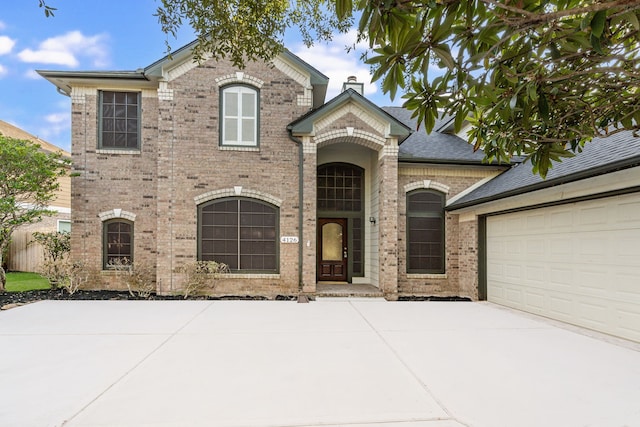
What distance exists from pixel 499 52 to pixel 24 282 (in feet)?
49.9

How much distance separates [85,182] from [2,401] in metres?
8.30

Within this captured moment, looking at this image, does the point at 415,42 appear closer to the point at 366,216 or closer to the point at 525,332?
the point at 525,332

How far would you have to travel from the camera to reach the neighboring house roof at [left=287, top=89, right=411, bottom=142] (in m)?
10.0

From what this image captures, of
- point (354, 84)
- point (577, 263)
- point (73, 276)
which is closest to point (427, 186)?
point (577, 263)

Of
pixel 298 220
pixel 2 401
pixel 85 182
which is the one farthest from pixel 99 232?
A: pixel 2 401

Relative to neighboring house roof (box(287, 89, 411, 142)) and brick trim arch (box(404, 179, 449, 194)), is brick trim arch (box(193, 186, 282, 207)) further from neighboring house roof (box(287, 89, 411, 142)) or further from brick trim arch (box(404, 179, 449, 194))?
brick trim arch (box(404, 179, 449, 194))

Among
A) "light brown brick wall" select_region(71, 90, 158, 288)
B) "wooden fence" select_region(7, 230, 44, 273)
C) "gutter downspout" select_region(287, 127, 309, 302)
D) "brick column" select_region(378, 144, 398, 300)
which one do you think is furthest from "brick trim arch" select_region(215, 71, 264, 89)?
"wooden fence" select_region(7, 230, 44, 273)

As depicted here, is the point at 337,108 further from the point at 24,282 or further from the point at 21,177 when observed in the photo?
the point at 24,282

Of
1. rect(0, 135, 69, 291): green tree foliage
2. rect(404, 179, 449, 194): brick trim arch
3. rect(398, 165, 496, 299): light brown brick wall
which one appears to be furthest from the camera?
rect(404, 179, 449, 194): brick trim arch

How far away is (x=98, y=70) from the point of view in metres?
10.4

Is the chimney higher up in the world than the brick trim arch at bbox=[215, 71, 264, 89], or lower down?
higher up

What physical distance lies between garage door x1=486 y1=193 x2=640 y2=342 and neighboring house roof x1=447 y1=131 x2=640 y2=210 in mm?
679

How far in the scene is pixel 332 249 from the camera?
12.2m

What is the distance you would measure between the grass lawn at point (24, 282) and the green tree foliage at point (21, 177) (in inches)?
65.3
